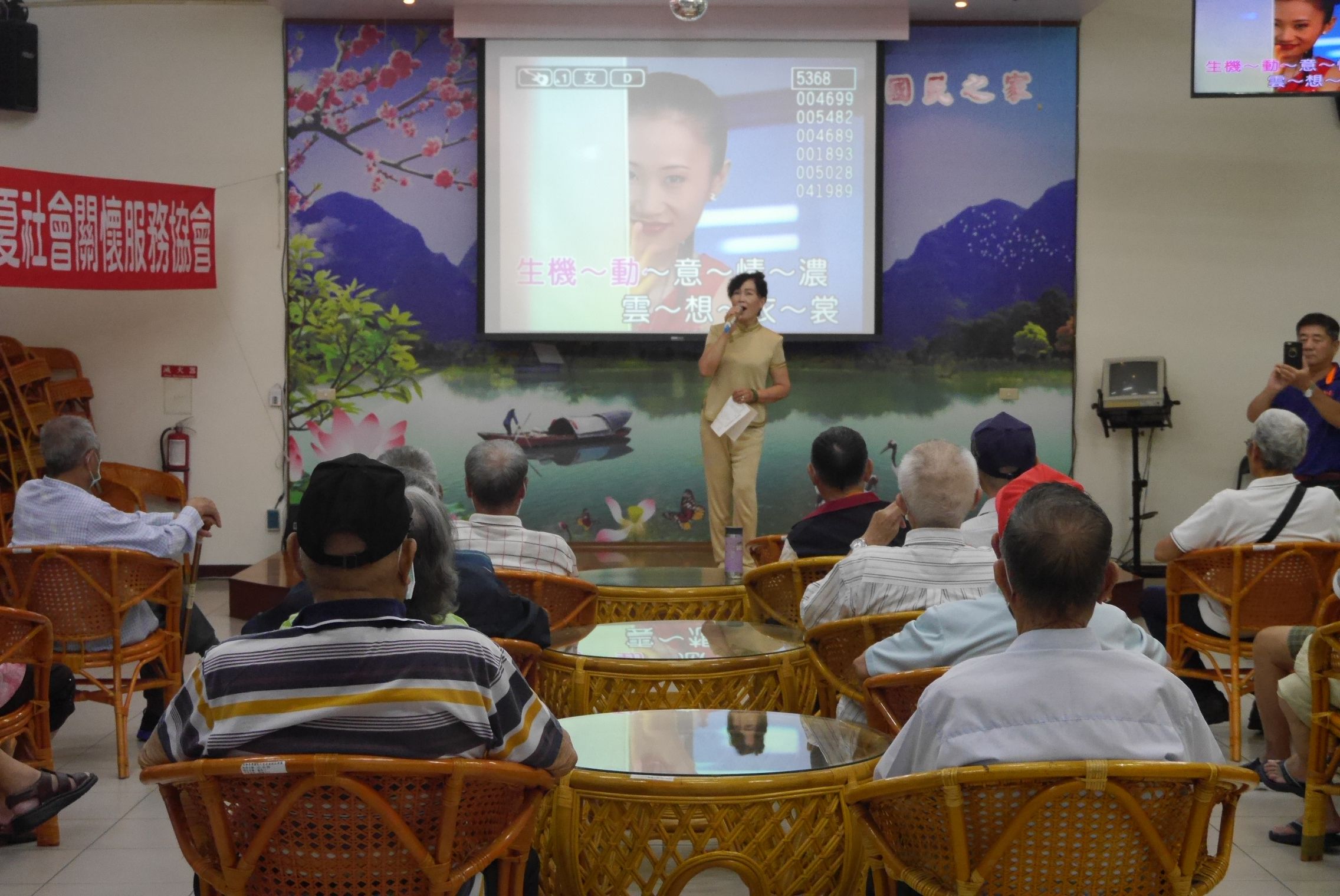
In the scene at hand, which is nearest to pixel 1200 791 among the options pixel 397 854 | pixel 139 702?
pixel 397 854

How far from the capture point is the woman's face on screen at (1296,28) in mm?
6219

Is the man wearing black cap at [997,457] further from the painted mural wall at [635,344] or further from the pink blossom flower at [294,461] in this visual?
the pink blossom flower at [294,461]

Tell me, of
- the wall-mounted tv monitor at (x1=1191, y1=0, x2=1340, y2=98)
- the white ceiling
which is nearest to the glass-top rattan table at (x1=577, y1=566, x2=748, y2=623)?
the wall-mounted tv monitor at (x1=1191, y1=0, x2=1340, y2=98)

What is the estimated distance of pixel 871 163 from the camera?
7293 mm

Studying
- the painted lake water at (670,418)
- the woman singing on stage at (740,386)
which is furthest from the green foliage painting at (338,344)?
the woman singing on stage at (740,386)

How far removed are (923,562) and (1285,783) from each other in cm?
136

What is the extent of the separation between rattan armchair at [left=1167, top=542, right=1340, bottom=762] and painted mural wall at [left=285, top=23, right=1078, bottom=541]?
329cm

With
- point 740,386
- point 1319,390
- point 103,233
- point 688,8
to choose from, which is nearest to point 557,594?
point 688,8

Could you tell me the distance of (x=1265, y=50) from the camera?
6266 mm

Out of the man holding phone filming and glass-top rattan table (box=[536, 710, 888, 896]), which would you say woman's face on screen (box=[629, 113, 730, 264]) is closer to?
the man holding phone filming

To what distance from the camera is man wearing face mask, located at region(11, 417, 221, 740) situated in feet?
13.0

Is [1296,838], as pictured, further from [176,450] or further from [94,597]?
[176,450]

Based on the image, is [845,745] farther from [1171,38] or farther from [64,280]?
[1171,38]

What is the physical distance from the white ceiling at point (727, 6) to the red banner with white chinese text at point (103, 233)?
1173 mm
